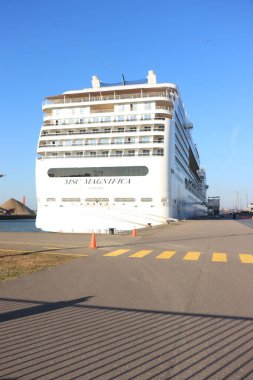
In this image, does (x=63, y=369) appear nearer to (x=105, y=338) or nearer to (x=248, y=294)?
(x=105, y=338)

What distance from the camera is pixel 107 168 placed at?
34.2m

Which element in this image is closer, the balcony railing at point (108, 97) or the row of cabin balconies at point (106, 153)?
the row of cabin balconies at point (106, 153)

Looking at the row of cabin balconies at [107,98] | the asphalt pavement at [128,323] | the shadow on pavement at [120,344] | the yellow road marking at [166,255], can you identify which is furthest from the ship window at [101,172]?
the shadow on pavement at [120,344]

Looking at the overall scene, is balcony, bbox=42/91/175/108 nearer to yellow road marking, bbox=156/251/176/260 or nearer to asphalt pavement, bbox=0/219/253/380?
yellow road marking, bbox=156/251/176/260

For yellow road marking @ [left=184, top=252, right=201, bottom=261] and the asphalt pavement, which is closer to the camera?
the asphalt pavement

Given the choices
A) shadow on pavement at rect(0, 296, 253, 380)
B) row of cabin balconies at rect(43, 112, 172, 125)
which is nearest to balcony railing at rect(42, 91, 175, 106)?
row of cabin balconies at rect(43, 112, 172, 125)

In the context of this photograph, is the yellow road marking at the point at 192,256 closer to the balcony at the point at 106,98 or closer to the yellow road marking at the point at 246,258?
the yellow road marking at the point at 246,258

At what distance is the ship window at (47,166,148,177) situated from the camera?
33.4 m

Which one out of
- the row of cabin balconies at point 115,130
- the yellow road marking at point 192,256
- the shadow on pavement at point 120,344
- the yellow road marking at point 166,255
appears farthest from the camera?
the row of cabin balconies at point 115,130

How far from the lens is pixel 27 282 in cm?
914

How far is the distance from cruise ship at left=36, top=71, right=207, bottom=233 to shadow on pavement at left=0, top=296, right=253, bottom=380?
26322 mm

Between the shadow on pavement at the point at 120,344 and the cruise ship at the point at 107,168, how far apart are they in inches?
1036

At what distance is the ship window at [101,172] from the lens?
3338cm

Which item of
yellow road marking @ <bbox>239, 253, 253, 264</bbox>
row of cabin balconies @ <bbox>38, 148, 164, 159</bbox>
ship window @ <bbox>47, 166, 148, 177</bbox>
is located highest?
row of cabin balconies @ <bbox>38, 148, 164, 159</bbox>
